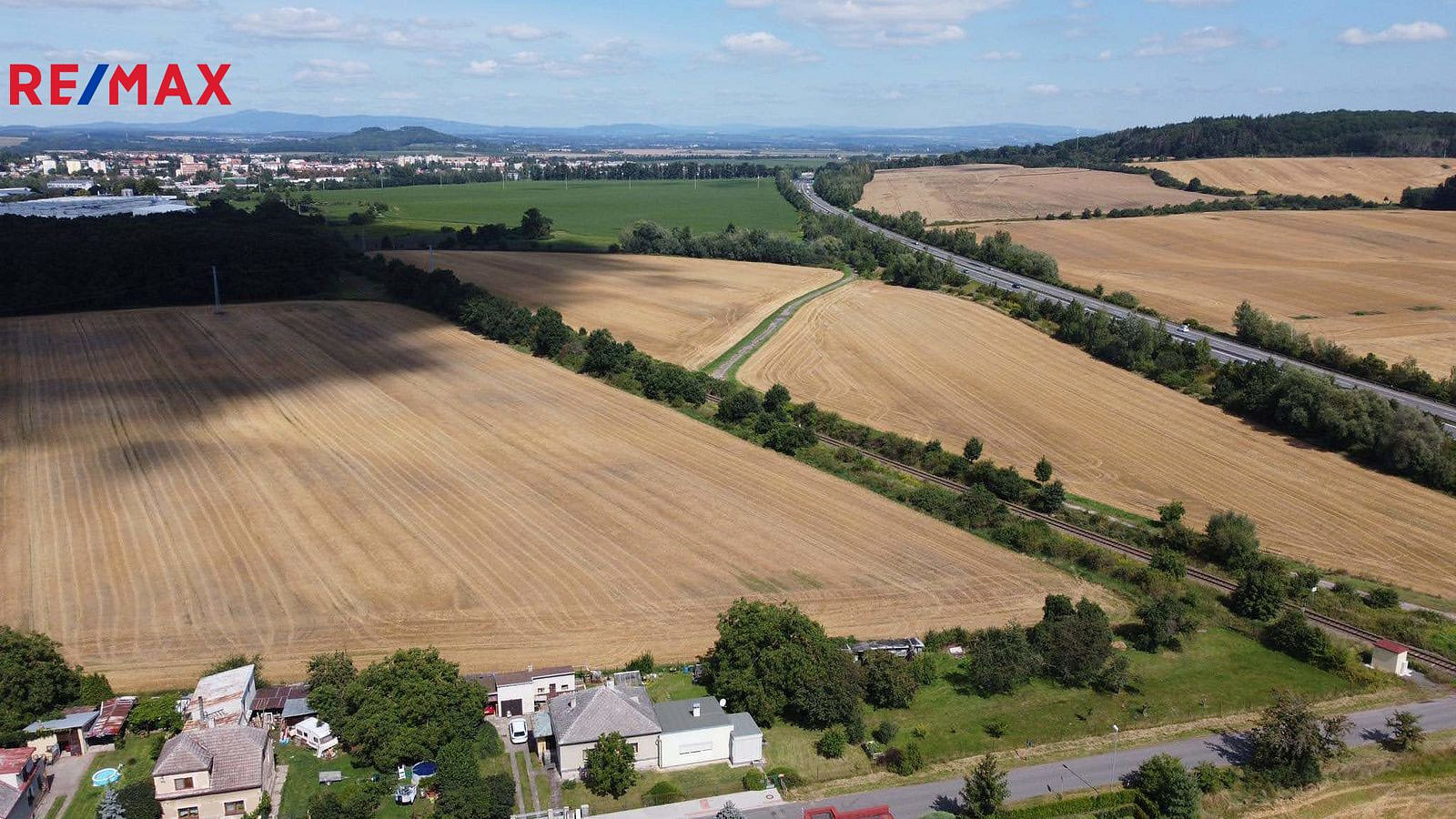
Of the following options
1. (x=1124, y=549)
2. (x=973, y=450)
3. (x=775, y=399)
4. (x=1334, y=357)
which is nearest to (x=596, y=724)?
(x=1124, y=549)

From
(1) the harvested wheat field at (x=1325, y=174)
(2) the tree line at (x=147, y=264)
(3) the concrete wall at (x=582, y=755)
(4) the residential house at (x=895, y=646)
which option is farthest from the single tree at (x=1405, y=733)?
(1) the harvested wheat field at (x=1325, y=174)

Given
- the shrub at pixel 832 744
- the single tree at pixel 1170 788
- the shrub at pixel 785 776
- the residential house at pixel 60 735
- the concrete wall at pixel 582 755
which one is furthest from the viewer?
the shrub at pixel 832 744

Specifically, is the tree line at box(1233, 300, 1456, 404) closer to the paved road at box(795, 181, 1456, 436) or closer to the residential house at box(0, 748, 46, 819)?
the paved road at box(795, 181, 1456, 436)

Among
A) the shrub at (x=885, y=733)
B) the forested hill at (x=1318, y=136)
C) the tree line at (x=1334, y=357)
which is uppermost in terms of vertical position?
the forested hill at (x=1318, y=136)

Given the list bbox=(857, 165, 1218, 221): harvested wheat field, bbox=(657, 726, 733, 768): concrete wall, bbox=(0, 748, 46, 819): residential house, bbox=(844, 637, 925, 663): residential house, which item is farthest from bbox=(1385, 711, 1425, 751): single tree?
bbox=(857, 165, 1218, 221): harvested wheat field

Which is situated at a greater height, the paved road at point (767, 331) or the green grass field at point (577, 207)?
the green grass field at point (577, 207)

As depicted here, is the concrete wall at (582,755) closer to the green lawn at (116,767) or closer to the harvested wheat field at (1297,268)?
the green lawn at (116,767)

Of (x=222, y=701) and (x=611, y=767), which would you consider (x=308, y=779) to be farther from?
(x=611, y=767)
